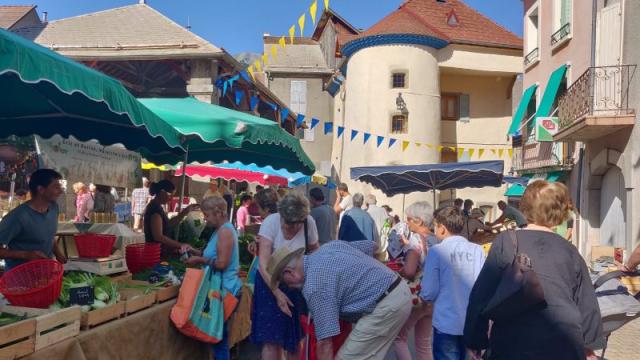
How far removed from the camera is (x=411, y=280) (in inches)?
184

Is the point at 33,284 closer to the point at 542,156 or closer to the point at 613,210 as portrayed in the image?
the point at 613,210

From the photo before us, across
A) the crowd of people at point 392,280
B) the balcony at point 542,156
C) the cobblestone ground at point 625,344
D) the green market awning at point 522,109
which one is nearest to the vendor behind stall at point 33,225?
the crowd of people at point 392,280

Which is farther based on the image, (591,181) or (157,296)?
(591,181)

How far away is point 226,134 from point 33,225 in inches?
84.0

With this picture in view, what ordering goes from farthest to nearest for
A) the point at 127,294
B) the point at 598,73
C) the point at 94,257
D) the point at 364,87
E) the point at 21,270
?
the point at 364,87, the point at 598,73, the point at 94,257, the point at 127,294, the point at 21,270

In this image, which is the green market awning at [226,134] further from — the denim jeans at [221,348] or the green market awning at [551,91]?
the green market awning at [551,91]

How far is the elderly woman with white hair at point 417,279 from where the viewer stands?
4.50m

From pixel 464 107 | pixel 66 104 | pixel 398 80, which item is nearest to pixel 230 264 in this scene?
pixel 66 104

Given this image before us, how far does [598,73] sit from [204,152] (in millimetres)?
9555

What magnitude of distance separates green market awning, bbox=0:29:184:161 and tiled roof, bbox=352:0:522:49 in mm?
20538

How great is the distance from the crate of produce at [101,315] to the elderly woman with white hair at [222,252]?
95 centimetres

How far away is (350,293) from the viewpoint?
2932 millimetres

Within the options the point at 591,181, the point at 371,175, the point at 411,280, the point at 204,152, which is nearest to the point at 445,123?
the point at 591,181

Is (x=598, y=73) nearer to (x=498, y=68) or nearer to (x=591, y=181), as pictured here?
(x=591, y=181)
